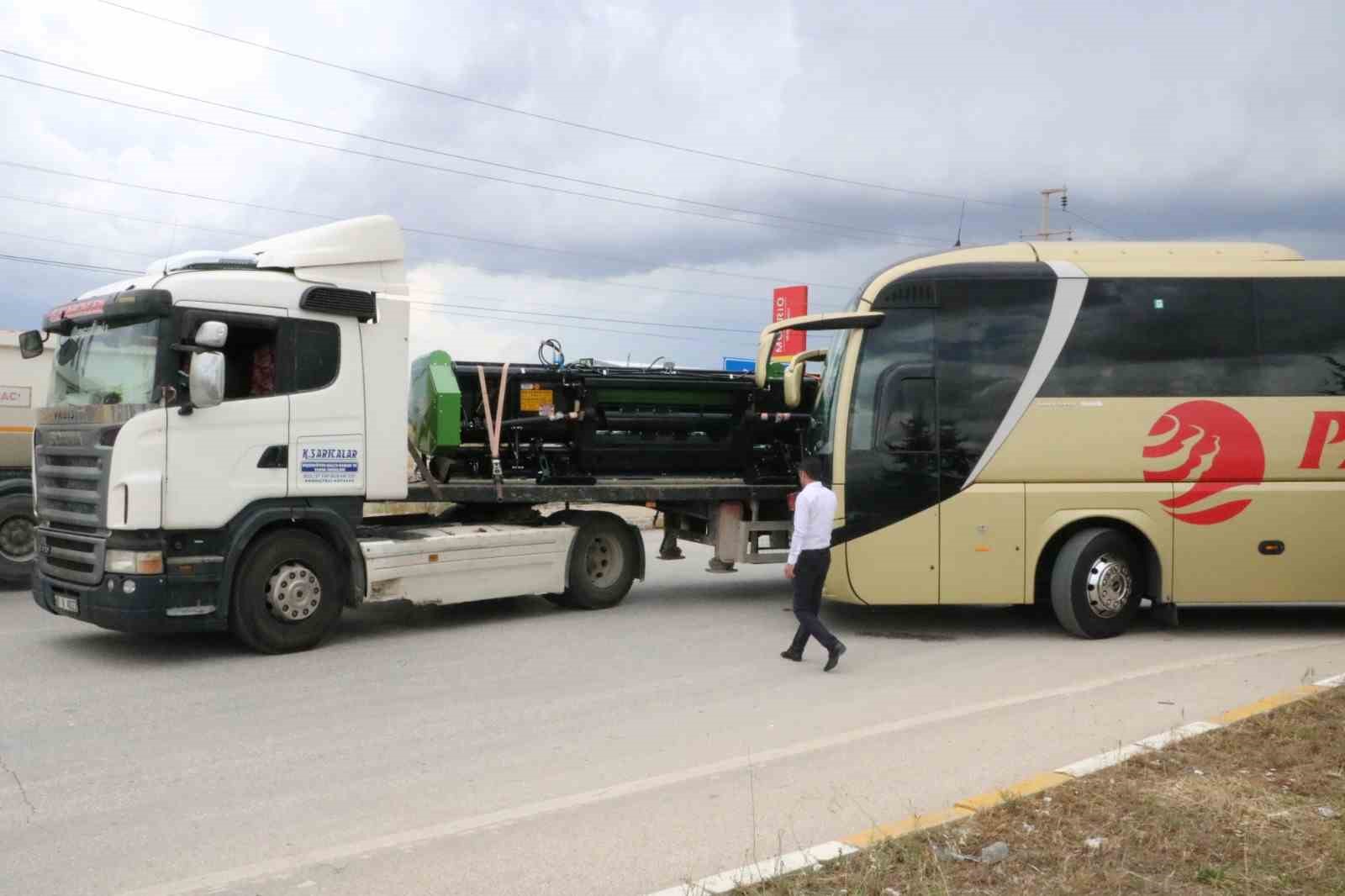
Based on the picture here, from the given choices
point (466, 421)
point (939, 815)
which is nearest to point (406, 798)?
point (939, 815)

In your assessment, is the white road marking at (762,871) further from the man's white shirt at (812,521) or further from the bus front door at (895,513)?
the bus front door at (895,513)

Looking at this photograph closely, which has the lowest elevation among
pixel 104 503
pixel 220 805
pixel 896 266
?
pixel 220 805

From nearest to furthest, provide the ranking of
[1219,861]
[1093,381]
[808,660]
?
[1219,861] → [808,660] → [1093,381]

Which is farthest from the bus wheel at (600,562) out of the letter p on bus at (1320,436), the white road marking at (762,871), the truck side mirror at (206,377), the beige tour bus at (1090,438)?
the white road marking at (762,871)

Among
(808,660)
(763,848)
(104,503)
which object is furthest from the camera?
(808,660)

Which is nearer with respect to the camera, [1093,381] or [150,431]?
[150,431]

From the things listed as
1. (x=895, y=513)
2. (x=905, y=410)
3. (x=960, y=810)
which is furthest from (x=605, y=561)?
(x=960, y=810)

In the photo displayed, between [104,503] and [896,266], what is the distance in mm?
6901

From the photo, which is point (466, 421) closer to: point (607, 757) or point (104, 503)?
point (104, 503)

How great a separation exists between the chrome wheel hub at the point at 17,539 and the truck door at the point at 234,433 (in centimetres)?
464

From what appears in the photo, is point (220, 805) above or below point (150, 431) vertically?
below

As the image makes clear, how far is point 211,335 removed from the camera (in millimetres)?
8820

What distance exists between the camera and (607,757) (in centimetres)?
672

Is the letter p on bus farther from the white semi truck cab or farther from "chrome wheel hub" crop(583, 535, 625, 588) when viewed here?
"chrome wheel hub" crop(583, 535, 625, 588)
